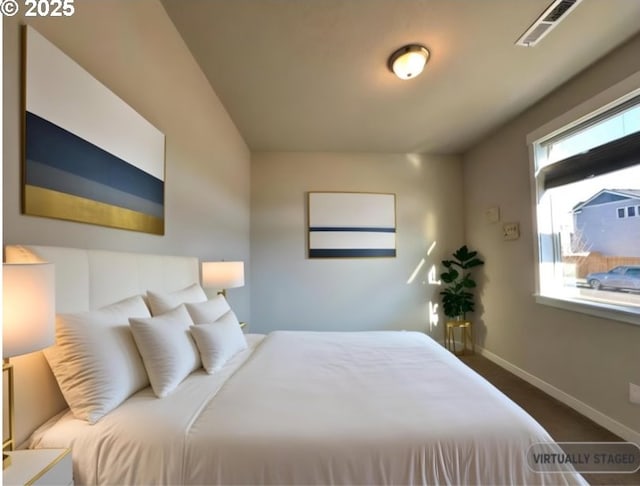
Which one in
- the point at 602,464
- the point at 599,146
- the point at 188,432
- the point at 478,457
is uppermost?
the point at 599,146

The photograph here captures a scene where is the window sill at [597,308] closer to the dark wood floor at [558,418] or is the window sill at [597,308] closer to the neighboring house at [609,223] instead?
the neighboring house at [609,223]

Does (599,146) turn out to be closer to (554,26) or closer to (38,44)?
(554,26)

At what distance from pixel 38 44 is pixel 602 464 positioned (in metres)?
3.58

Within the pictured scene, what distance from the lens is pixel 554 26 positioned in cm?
184

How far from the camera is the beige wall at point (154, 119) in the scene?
102cm

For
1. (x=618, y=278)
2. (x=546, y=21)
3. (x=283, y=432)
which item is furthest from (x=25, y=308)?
(x=618, y=278)

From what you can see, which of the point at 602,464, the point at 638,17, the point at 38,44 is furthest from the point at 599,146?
the point at 38,44

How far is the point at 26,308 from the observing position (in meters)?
0.81

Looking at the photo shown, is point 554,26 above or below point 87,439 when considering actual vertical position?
above

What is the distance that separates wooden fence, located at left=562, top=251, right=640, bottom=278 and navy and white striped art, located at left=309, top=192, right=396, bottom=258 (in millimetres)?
2007

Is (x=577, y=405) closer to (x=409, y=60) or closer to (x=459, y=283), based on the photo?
(x=459, y=283)

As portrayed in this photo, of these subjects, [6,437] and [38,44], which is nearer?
[6,437]

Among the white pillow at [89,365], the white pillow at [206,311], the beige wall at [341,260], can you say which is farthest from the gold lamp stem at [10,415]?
the beige wall at [341,260]

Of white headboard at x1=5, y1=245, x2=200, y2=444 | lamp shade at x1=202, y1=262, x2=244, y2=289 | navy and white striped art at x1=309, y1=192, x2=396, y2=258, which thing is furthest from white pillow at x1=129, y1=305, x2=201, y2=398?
navy and white striped art at x1=309, y1=192, x2=396, y2=258
